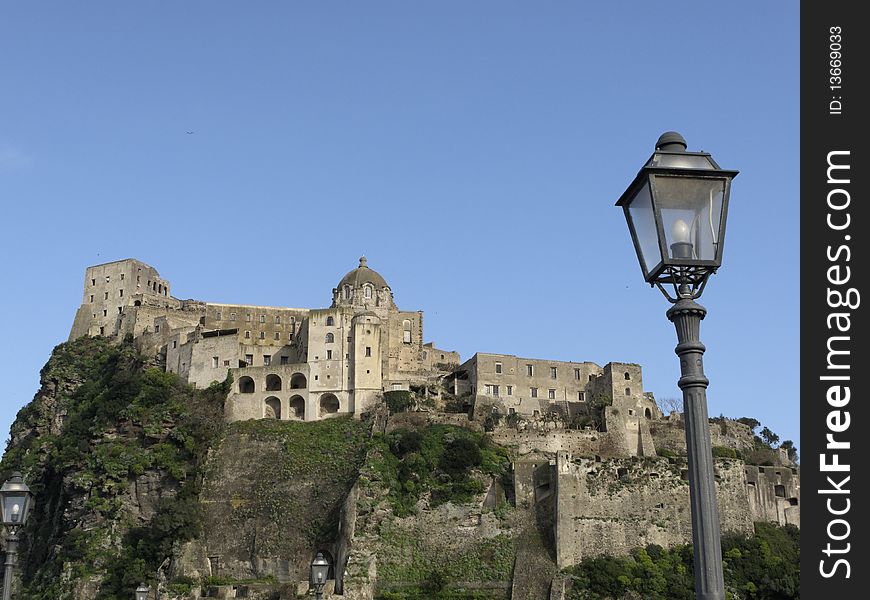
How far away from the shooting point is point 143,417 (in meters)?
72.2

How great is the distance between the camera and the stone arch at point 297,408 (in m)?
74.2

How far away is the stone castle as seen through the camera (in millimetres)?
59250

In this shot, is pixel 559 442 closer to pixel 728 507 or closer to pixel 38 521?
pixel 728 507

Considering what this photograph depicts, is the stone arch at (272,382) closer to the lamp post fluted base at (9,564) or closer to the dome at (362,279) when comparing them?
the dome at (362,279)

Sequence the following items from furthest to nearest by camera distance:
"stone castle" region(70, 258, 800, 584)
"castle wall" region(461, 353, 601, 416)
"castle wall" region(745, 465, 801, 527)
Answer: "castle wall" region(461, 353, 601, 416) → "castle wall" region(745, 465, 801, 527) → "stone castle" region(70, 258, 800, 584)

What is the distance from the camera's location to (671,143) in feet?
31.7

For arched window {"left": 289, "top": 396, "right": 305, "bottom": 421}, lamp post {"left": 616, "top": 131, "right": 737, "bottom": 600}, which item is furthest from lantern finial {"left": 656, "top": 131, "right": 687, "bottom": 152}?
arched window {"left": 289, "top": 396, "right": 305, "bottom": 421}

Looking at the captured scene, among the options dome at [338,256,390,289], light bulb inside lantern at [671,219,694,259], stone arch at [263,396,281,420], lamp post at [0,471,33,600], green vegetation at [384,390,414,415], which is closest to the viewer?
light bulb inside lantern at [671,219,694,259]

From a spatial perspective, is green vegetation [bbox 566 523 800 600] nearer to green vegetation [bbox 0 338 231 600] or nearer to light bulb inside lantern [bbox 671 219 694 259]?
green vegetation [bbox 0 338 231 600]

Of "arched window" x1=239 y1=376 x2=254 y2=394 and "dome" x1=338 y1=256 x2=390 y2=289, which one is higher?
"dome" x1=338 y1=256 x2=390 y2=289

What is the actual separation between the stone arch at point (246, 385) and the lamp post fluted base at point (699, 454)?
224 feet

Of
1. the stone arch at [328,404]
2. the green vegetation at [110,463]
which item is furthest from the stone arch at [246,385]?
the stone arch at [328,404]

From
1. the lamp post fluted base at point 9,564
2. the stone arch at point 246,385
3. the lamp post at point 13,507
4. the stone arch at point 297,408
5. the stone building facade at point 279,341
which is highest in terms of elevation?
the stone building facade at point 279,341

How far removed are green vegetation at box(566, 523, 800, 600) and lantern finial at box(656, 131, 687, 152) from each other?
4724cm
